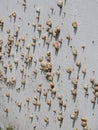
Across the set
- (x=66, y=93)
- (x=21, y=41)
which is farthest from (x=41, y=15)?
(x=66, y=93)

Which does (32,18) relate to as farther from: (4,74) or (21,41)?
(4,74)

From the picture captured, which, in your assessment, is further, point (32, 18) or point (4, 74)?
point (4, 74)

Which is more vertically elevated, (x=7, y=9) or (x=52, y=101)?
(x=7, y=9)

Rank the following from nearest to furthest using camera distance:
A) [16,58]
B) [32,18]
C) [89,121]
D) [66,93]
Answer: [89,121] → [66,93] → [32,18] → [16,58]

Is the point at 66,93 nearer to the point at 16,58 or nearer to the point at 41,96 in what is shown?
the point at 41,96

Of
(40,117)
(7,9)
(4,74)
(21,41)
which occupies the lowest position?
(40,117)

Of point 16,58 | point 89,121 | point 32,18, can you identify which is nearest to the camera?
point 89,121

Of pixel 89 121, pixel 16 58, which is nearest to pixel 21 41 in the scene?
pixel 16 58
